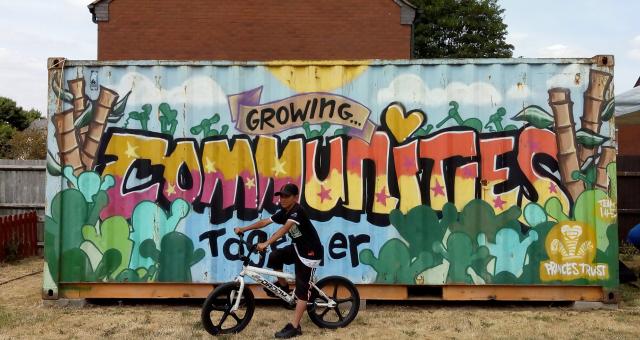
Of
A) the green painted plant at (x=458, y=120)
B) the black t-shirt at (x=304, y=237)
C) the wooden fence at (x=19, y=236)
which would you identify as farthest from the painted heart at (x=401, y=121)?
the wooden fence at (x=19, y=236)

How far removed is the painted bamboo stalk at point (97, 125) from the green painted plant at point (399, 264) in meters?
3.38

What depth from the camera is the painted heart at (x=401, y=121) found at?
6.27 metres

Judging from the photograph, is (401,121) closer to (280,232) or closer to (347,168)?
(347,168)

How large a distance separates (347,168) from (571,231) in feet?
8.72

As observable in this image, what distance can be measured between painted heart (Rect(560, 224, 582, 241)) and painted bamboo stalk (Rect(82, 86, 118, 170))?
542 centimetres

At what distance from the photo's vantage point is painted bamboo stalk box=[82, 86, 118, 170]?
636 cm

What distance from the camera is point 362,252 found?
6.24m

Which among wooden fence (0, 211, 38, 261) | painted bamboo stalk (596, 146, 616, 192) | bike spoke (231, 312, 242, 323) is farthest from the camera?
wooden fence (0, 211, 38, 261)

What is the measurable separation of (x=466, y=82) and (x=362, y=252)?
2.30 m

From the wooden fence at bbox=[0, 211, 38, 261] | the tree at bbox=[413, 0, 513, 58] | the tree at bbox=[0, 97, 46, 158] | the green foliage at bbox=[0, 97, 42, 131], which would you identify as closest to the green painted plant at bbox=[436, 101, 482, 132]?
the wooden fence at bbox=[0, 211, 38, 261]

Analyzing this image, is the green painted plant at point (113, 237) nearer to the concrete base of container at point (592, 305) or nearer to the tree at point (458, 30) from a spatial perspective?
the concrete base of container at point (592, 305)

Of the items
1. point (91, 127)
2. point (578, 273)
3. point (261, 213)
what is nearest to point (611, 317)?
point (578, 273)

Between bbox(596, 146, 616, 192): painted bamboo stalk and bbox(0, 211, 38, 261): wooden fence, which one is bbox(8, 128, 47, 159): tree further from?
bbox(596, 146, 616, 192): painted bamboo stalk

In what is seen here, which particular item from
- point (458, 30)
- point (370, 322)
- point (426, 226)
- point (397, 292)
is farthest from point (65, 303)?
point (458, 30)
